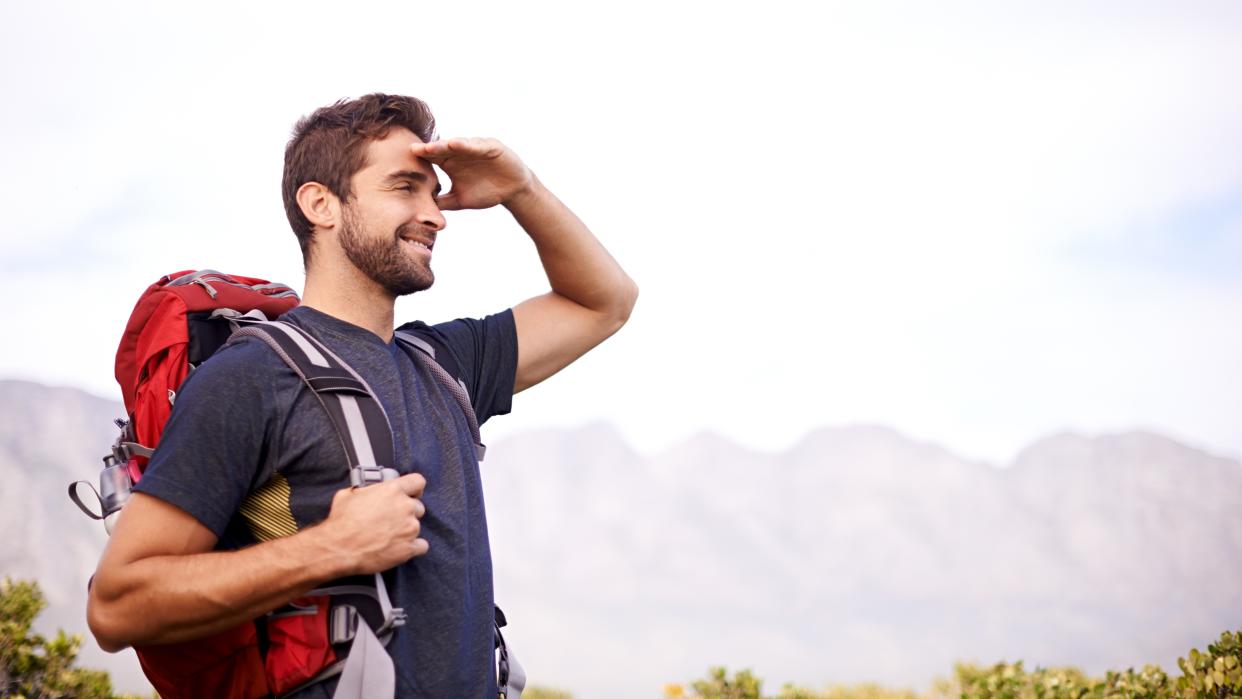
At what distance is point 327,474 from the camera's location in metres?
3.10

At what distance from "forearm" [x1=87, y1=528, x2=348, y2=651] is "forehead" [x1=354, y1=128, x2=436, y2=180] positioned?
4.31ft

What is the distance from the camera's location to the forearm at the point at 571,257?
4195mm

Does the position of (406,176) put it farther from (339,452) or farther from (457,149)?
(339,452)

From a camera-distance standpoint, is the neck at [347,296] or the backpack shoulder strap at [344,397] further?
the neck at [347,296]

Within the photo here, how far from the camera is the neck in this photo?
11.7 feet

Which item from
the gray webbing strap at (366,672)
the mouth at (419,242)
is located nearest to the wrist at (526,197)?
the mouth at (419,242)

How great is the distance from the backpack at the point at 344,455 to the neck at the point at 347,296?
25cm

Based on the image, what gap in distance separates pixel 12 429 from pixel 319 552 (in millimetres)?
24409

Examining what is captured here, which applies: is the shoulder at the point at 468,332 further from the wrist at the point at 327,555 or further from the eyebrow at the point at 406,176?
the wrist at the point at 327,555

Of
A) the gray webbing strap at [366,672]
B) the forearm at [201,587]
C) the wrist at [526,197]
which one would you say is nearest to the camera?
the forearm at [201,587]

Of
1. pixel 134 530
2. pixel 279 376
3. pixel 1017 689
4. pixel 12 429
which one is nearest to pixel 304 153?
pixel 279 376

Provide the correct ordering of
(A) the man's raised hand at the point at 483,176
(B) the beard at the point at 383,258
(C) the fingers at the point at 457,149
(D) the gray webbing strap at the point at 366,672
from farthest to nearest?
1. (A) the man's raised hand at the point at 483,176
2. (C) the fingers at the point at 457,149
3. (B) the beard at the point at 383,258
4. (D) the gray webbing strap at the point at 366,672

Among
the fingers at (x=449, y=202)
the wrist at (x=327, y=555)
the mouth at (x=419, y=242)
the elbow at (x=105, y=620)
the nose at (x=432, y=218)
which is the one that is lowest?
the elbow at (x=105, y=620)

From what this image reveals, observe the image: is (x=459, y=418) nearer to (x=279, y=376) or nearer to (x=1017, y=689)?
(x=279, y=376)
